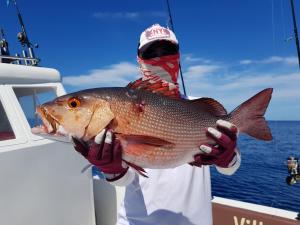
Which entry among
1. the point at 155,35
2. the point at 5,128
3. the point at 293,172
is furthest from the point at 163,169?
the point at 293,172

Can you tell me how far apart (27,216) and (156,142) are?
322 centimetres

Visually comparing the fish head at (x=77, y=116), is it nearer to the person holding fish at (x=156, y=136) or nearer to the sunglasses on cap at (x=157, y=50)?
the person holding fish at (x=156, y=136)

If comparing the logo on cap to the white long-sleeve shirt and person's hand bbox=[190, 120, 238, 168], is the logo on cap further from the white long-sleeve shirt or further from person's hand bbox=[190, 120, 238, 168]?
the white long-sleeve shirt

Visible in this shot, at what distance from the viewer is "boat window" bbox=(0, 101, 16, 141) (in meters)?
4.77

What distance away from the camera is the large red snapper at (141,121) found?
204cm

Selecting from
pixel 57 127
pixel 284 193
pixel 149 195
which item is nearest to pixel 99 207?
pixel 149 195

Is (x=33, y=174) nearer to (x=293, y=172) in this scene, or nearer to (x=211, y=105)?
(x=211, y=105)

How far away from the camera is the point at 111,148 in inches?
80.4

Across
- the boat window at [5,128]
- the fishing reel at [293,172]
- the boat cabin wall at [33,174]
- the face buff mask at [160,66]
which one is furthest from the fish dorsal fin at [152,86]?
the fishing reel at [293,172]

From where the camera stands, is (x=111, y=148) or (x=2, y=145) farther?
(x=2, y=145)

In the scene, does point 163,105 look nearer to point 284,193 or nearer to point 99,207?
point 99,207

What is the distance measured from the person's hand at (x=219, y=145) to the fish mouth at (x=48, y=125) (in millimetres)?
990

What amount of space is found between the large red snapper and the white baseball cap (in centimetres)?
85

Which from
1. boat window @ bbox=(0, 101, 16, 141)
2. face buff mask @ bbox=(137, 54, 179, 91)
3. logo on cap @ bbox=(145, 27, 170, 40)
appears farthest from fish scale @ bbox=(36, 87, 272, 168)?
boat window @ bbox=(0, 101, 16, 141)
